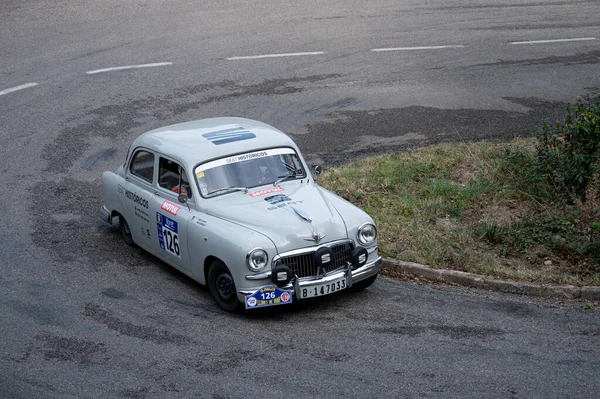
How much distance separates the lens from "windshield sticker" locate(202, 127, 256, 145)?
33.4ft

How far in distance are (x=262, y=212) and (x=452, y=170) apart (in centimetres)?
465

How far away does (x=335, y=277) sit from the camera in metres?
8.98

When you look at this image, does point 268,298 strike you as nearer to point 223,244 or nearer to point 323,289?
point 323,289

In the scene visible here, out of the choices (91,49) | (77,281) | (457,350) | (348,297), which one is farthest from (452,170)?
(91,49)

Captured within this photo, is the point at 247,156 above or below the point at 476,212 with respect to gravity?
above

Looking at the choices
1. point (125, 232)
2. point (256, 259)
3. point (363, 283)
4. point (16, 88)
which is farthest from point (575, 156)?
point (16, 88)

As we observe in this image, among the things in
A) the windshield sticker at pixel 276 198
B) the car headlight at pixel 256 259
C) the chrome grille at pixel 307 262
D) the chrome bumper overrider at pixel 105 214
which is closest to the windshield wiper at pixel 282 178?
the windshield sticker at pixel 276 198

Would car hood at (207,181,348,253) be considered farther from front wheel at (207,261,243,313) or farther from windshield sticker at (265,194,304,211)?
front wheel at (207,261,243,313)

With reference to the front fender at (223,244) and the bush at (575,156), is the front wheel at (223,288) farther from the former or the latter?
the bush at (575,156)

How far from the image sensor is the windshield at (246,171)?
9.77 meters

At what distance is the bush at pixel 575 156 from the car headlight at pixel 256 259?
4.78 m

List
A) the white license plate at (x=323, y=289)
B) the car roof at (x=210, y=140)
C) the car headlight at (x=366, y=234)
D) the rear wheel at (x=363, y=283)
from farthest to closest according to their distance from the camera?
the car roof at (x=210, y=140) < the rear wheel at (x=363, y=283) < the car headlight at (x=366, y=234) < the white license plate at (x=323, y=289)

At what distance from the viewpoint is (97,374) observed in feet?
25.3

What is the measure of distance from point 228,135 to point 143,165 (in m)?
1.17
